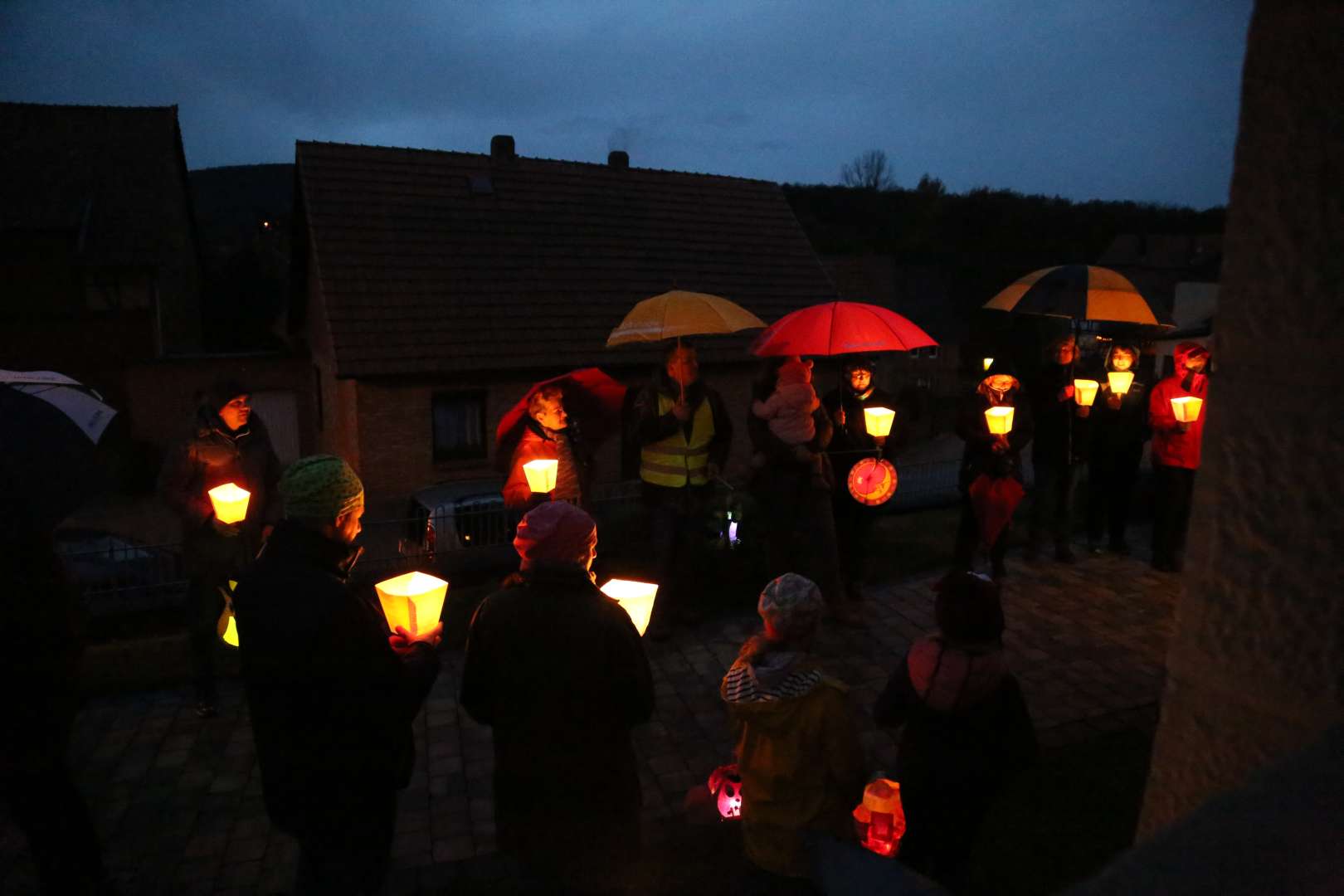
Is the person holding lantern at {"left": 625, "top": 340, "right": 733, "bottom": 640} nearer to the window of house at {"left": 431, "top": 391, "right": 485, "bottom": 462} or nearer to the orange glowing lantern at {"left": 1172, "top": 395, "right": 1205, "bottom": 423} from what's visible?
the orange glowing lantern at {"left": 1172, "top": 395, "right": 1205, "bottom": 423}

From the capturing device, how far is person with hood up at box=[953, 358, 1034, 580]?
6.78 meters

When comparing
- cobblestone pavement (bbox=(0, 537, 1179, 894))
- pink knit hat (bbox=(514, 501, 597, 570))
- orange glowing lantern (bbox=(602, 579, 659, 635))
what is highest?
pink knit hat (bbox=(514, 501, 597, 570))

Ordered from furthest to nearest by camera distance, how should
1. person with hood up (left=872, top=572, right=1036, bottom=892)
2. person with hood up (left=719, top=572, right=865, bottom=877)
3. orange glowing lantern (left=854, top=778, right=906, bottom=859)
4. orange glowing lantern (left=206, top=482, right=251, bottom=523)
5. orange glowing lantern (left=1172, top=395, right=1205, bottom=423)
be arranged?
orange glowing lantern (left=1172, top=395, right=1205, bottom=423) → orange glowing lantern (left=206, top=482, right=251, bottom=523) → orange glowing lantern (left=854, top=778, right=906, bottom=859) → person with hood up (left=872, top=572, right=1036, bottom=892) → person with hood up (left=719, top=572, right=865, bottom=877)

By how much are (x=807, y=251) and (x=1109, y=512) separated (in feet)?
45.6

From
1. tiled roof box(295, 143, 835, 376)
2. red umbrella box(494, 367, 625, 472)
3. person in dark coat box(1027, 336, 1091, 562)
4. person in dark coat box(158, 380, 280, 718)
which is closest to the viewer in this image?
person in dark coat box(158, 380, 280, 718)

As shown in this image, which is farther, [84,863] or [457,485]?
[457,485]

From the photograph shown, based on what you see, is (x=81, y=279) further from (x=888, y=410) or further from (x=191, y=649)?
(x=888, y=410)

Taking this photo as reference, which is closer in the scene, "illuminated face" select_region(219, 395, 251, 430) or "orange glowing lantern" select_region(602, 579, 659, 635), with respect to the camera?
"orange glowing lantern" select_region(602, 579, 659, 635)

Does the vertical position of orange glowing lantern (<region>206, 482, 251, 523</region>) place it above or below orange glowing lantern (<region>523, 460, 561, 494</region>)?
below

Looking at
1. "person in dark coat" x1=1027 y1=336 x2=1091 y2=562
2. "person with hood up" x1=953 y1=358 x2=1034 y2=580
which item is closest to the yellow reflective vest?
"person with hood up" x1=953 y1=358 x2=1034 y2=580

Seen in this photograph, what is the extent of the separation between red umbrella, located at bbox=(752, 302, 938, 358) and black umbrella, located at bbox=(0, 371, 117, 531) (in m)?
4.15

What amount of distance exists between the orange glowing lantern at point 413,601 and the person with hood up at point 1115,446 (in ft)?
21.8

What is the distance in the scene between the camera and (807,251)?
21.2 meters

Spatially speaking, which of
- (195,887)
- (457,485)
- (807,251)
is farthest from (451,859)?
(807,251)
